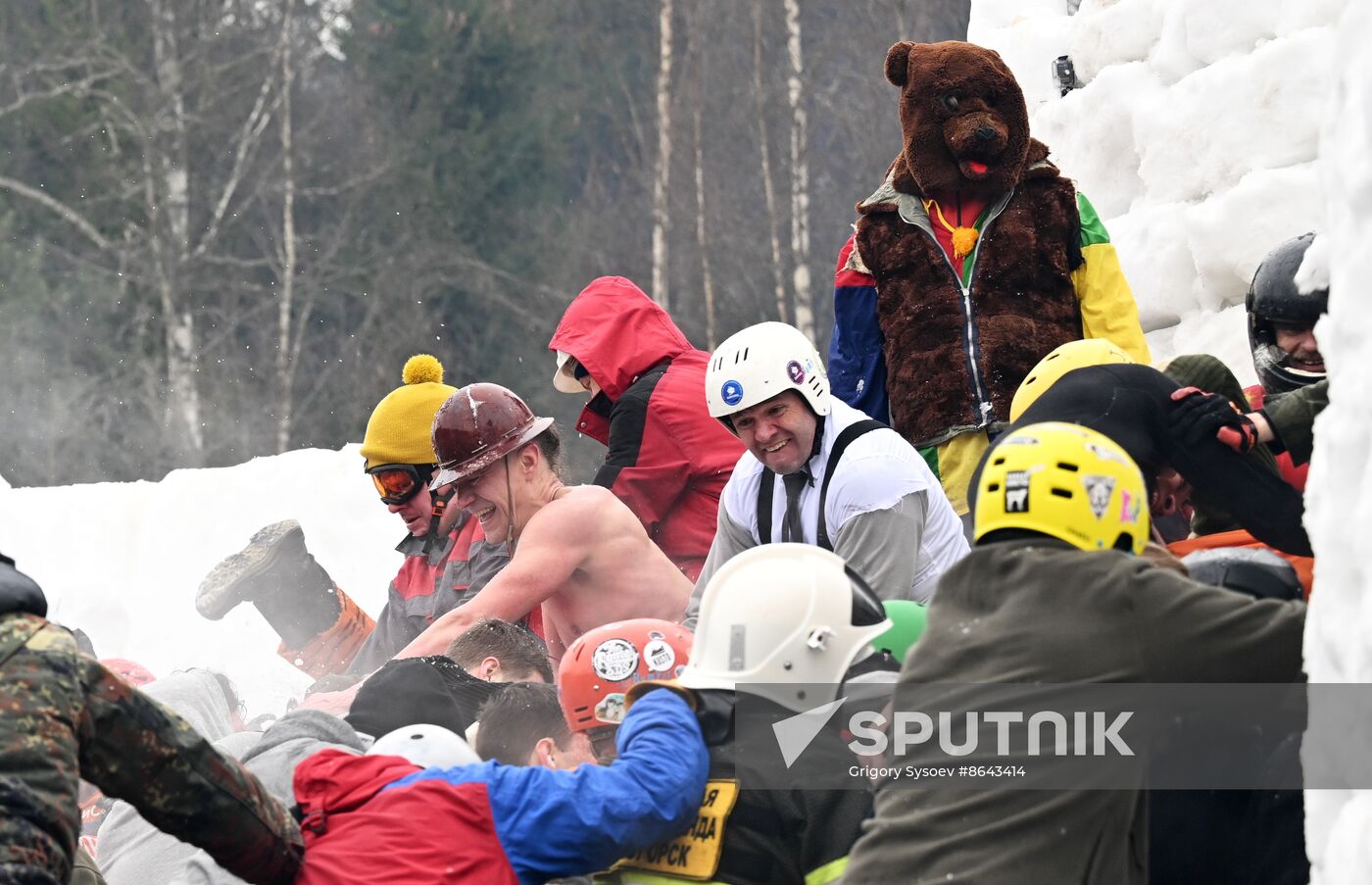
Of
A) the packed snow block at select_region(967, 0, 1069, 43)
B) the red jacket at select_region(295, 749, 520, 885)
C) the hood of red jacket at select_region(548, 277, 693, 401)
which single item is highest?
the packed snow block at select_region(967, 0, 1069, 43)

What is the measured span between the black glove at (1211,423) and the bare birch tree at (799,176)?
14.3 m

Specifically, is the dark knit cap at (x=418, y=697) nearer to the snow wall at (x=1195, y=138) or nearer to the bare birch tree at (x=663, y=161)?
the snow wall at (x=1195, y=138)

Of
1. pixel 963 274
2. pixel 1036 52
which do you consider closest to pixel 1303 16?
pixel 1036 52

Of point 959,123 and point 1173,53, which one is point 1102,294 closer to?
point 959,123

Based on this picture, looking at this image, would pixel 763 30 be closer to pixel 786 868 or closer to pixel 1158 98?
pixel 1158 98

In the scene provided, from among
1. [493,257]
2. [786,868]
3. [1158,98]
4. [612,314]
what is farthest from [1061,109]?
[493,257]

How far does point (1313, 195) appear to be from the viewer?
22.0ft

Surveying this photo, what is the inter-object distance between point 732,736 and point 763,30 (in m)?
18.4

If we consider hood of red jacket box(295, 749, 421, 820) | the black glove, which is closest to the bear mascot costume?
the black glove

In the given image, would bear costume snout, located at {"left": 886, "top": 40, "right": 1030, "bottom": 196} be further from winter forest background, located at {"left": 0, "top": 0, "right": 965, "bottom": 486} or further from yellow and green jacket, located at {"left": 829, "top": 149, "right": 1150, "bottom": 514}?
winter forest background, located at {"left": 0, "top": 0, "right": 965, "bottom": 486}

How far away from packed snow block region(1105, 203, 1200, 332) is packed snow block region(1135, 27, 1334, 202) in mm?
112

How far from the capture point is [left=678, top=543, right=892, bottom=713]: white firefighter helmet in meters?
3.57

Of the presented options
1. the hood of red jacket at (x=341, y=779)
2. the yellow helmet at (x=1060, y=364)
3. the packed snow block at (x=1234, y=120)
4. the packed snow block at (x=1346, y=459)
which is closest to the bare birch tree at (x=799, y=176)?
the packed snow block at (x=1234, y=120)

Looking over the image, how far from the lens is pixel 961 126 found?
5.84 m
